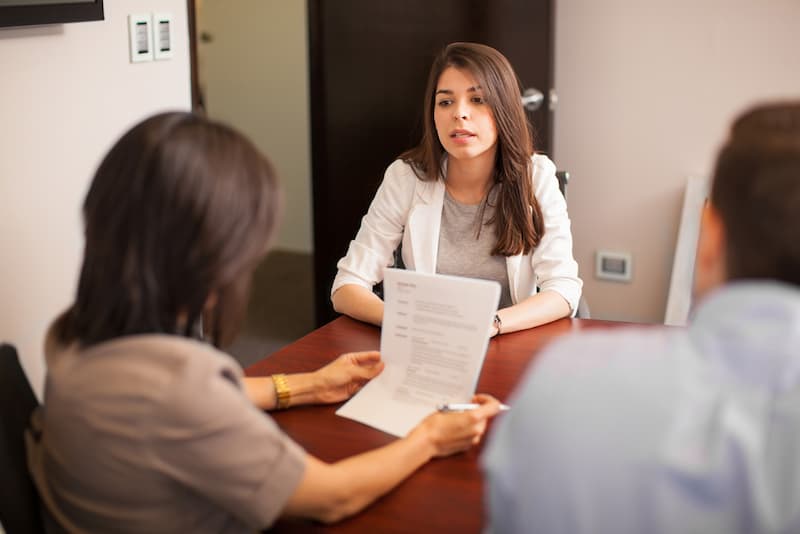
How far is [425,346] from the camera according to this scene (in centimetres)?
166

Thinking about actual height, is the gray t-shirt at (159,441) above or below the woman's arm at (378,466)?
above

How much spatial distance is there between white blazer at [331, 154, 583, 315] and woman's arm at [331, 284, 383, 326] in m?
0.04

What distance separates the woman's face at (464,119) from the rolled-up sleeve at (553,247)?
0.49ft

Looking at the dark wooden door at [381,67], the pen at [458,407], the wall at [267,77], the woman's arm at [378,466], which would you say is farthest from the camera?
the wall at [267,77]

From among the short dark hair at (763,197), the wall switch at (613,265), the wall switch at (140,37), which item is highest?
the wall switch at (140,37)

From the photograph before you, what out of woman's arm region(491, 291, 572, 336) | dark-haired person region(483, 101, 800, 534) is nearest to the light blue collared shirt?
dark-haired person region(483, 101, 800, 534)

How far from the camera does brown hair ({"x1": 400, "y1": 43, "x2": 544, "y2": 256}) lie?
235 cm

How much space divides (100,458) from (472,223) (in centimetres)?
142

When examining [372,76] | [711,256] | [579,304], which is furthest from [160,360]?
[372,76]

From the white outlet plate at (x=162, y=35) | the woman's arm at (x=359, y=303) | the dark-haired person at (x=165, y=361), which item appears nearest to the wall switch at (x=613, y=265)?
the woman's arm at (x=359, y=303)

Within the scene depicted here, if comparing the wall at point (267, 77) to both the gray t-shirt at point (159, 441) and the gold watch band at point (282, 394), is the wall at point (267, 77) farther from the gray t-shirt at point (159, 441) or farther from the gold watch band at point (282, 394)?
the gray t-shirt at point (159, 441)

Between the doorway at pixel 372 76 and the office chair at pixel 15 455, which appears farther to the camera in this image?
the doorway at pixel 372 76

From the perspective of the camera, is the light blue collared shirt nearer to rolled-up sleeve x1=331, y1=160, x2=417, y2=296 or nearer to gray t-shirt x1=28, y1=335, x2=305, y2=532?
gray t-shirt x1=28, y1=335, x2=305, y2=532

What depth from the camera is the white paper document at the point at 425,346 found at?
5.16ft
